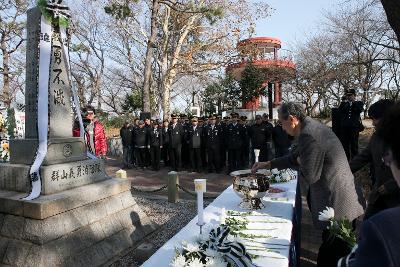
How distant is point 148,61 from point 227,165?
203 inches

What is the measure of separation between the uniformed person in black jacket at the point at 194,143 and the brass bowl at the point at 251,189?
788cm

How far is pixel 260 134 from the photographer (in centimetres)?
1027

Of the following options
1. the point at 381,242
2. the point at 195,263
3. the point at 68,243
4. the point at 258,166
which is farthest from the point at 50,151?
the point at 381,242

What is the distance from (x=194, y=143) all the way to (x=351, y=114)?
462cm

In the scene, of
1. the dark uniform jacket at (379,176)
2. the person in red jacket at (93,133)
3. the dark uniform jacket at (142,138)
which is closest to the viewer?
the dark uniform jacket at (379,176)

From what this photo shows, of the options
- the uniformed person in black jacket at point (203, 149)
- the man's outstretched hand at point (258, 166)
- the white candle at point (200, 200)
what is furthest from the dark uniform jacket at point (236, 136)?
the white candle at point (200, 200)

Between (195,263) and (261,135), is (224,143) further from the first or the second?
(195,263)

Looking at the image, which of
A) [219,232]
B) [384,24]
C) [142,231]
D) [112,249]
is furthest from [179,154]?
[384,24]

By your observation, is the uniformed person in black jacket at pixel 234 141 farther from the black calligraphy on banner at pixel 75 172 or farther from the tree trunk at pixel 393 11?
the black calligraphy on banner at pixel 75 172

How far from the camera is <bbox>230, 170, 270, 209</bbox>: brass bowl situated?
293 centimetres

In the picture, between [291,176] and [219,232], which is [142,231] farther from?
[219,232]

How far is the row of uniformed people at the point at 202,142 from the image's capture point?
1045 cm

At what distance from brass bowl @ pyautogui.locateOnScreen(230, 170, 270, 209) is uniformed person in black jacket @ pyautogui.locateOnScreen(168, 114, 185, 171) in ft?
27.1

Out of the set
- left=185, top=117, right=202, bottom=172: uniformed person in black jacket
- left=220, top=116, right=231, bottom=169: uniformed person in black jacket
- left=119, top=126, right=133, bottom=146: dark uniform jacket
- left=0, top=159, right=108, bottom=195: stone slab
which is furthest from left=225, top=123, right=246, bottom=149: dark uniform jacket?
left=0, top=159, right=108, bottom=195: stone slab
